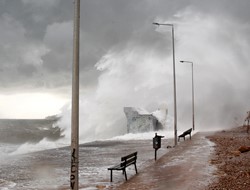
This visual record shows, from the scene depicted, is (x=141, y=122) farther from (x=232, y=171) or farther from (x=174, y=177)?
(x=174, y=177)

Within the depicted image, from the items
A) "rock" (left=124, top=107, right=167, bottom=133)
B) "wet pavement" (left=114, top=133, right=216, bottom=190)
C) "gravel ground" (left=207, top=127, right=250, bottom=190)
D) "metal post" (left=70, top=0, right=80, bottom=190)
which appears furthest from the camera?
"rock" (left=124, top=107, right=167, bottom=133)

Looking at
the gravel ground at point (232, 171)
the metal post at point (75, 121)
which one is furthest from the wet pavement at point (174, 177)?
the metal post at point (75, 121)

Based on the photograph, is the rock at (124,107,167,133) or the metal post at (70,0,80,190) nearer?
the metal post at (70,0,80,190)

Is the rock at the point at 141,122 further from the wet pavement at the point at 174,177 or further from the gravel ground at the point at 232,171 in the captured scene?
the wet pavement at the point at 174,177

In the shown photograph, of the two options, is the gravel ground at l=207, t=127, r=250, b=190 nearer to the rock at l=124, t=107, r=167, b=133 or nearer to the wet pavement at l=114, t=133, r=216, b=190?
the wet pavement at l=114, t=133, r=216, b=190

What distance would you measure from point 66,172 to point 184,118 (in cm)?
4926

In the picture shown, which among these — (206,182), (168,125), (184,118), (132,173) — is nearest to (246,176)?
(206,182)

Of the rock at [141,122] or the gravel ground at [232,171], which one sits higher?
the rock at [141,122]

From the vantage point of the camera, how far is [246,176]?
37.6ft

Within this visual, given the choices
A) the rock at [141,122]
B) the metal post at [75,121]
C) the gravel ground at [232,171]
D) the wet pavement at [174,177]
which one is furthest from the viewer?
the rock at [141,122]

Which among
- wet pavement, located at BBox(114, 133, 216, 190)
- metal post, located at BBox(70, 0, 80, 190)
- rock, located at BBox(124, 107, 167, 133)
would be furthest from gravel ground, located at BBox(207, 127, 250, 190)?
rock, located at BBox(124, 107, 167, 133)

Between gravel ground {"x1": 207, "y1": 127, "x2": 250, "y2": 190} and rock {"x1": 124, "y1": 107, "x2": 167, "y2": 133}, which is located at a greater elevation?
rock {"x1": 124, "y1": 107, "x2": 167, "y2": 133}

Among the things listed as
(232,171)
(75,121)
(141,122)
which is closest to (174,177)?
(232,171)

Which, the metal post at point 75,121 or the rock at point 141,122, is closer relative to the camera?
the metal post at point 75,121
